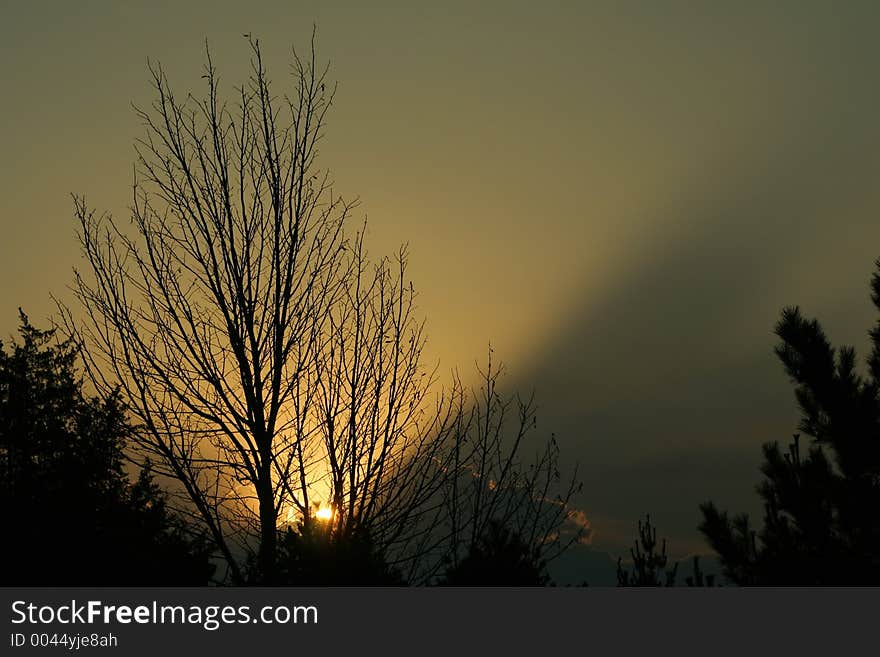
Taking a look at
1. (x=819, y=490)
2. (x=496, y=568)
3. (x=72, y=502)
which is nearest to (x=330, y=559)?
(x=496, y=568)

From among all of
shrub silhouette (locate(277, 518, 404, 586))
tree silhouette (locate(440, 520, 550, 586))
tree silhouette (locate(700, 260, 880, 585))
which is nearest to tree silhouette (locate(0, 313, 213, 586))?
shrub silhouette (locate(277, 518, 404, 586))

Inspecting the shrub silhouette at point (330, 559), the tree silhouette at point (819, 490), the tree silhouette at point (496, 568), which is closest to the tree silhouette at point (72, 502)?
the shrub silhouette at point (330, 559)

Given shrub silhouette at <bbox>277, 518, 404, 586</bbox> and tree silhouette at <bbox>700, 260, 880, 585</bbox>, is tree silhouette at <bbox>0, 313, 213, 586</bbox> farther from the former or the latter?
tree silhouette at <bbox>700, 260, 880, 585</bbox>

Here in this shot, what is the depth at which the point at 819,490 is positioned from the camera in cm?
1202

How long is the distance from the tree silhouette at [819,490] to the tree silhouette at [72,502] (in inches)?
274

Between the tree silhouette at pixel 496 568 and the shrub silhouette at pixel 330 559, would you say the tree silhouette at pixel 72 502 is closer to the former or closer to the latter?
the shrub silhouette at pixel 330 559

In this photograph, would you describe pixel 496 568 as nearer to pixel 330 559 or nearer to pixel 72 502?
pixel 330 559

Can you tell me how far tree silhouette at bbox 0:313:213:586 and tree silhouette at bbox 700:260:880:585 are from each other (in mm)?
6950

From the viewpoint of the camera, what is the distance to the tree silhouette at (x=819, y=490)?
11531mm

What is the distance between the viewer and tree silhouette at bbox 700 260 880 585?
11.5m

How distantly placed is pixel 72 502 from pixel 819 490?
12877 mm

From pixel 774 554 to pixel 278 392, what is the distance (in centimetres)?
757

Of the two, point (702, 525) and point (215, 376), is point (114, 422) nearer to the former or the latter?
point (215, 376)

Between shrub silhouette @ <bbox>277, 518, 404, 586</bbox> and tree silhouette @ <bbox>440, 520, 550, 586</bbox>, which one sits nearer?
shrub silhouette @ <bbox>277, 518, 404, 586</bbox>
